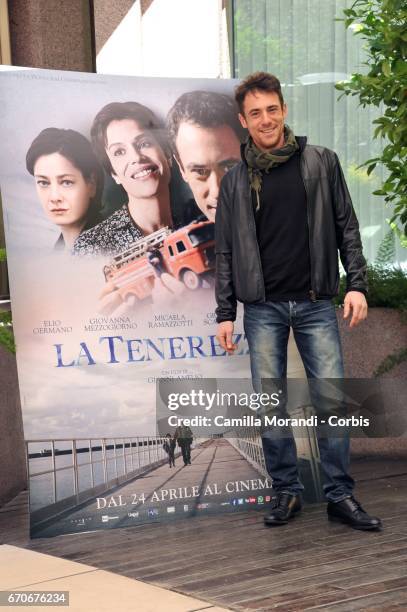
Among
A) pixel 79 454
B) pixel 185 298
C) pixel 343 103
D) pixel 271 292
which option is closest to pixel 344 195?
pixel 271 292

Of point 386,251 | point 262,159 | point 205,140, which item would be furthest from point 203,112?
point 386,251

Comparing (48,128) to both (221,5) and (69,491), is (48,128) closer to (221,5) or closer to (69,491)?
(69,491)

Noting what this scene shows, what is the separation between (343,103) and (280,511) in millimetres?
3482

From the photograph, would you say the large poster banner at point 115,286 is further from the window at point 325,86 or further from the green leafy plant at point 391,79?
the window at point 325,86

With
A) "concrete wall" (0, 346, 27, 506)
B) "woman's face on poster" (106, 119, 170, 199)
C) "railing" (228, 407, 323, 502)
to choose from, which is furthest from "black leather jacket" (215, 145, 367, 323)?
"concrete wall" (0, 346, 27, 506)

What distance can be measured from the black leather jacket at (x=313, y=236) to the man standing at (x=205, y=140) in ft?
0.76

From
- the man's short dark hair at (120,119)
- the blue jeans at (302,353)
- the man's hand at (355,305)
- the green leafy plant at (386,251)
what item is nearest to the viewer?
the man's hand at (355,305)

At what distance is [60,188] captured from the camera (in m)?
4.67

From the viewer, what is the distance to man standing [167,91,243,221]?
4887 mm

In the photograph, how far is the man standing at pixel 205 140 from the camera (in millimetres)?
4887

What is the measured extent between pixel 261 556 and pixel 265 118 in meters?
1.95

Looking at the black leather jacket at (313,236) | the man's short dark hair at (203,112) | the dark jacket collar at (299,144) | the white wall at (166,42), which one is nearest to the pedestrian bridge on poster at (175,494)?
the black leather jacket at (313,236)

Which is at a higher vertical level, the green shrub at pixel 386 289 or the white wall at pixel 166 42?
the white wall at pixel 166 42

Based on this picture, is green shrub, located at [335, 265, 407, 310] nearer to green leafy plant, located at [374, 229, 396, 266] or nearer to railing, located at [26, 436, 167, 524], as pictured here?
green leafy plant, located at [374, 229, 396, 266]
